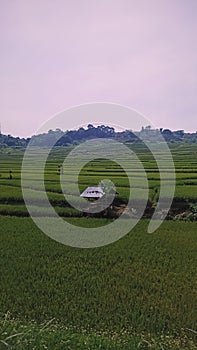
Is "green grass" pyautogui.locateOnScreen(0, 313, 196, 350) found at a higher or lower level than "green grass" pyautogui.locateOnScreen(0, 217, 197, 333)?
lower

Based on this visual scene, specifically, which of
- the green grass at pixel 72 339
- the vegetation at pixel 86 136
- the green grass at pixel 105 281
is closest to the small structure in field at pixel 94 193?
the green grass at pixel 105 281

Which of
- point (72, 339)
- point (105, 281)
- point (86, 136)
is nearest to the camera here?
point (72, 339)

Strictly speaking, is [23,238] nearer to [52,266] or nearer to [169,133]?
[52,266]

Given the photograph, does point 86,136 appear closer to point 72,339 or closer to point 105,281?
point 105,281

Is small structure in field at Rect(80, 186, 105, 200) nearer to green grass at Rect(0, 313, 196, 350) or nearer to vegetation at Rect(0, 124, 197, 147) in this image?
green grass at Rect(0, 313, 196, 350)

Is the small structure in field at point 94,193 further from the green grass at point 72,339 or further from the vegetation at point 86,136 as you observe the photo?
the vegetation at point 86,136

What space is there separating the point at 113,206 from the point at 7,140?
72.4 meters

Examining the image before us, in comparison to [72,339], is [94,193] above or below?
above

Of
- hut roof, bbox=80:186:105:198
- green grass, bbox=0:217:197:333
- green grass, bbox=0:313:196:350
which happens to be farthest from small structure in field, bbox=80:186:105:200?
green grass, bbox=0:313:196:350

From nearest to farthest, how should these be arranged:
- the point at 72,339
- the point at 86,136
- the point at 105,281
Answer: the point at 72,339
the point at 105,281
the point at 86,136

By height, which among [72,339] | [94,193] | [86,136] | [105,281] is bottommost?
[72,339]

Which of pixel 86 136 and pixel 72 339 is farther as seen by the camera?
pixel 86 136

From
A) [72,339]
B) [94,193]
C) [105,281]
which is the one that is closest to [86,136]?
[94,193]

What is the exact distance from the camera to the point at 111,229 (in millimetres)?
10828
